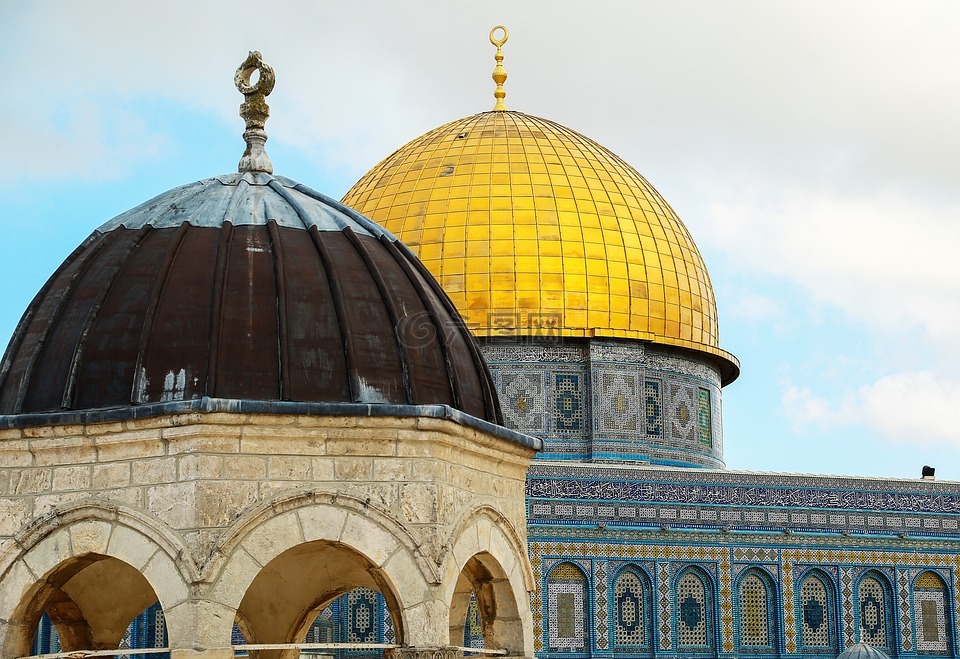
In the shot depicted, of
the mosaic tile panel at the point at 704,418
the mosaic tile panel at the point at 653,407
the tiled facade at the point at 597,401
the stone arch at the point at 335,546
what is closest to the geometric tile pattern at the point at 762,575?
the tiled facade at the point at 597,401

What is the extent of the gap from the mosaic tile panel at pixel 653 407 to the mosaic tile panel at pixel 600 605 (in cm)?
381

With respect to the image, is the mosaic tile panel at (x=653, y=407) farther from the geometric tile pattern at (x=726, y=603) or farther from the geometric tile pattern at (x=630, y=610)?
the geometric tile pattern at (x=630, y=610)

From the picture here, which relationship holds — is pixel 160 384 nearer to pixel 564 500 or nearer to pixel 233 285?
pixel 233 285

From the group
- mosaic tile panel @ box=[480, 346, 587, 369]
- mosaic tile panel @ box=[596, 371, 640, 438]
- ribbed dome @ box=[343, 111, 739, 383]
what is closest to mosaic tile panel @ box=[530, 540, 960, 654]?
mosaic tile panel @ box=[596, 371, 640, 438]

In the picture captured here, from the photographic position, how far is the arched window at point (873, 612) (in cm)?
2156

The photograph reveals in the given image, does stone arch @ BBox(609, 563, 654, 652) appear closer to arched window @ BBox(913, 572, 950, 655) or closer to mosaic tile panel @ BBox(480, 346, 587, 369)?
arched window @ BBox(913, 572, 950, 655)

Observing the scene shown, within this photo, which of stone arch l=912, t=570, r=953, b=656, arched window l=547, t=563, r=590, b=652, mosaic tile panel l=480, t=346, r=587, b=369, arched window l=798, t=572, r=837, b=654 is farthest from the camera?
mosaic tile panel l=480, t=346, r=587, b=369

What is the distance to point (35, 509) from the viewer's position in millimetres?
6312

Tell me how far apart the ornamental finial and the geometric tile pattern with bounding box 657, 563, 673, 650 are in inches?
559

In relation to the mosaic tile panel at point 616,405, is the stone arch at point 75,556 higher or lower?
lower

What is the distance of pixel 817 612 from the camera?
21453mm

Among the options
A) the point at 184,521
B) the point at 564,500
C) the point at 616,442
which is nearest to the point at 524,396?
the point at 616,442

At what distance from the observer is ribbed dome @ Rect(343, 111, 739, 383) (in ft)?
78.1

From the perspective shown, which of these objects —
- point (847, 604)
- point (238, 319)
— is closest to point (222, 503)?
point (238, 319)
